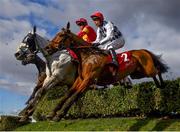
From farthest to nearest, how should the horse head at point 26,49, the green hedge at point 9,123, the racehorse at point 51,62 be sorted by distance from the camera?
the green hedge at point 9,123 < the horse head at point 26,49 < the racehorse at point 51,62

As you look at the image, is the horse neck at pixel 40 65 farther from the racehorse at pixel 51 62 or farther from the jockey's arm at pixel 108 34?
the jockey's arm at pixel 108 34

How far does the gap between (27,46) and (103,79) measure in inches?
134

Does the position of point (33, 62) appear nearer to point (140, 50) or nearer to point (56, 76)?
point (56, 76)

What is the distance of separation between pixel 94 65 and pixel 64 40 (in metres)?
1.12

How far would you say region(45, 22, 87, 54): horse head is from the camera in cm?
1159

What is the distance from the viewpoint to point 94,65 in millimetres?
11125

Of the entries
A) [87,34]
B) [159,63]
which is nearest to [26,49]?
[87,34]

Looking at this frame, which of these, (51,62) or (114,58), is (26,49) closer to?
(51,62)

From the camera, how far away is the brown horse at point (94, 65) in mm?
10808

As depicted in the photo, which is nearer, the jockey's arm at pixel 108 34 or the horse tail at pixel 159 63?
the jockey's arm at pixel 108 34

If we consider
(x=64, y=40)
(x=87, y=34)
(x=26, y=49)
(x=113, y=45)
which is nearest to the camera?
(x=64, y=40)

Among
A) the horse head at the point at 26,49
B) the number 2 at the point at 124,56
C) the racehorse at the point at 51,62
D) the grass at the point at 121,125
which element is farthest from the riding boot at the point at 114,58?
the horse head at the point at 26,49

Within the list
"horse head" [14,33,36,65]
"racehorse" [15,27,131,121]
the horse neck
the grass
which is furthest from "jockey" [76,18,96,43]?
the grass

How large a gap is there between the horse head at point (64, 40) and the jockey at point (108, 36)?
0.55m
